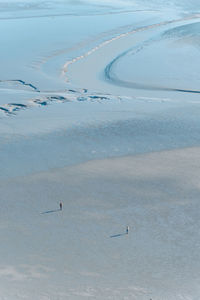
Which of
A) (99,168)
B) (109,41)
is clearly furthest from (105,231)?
(109,41)

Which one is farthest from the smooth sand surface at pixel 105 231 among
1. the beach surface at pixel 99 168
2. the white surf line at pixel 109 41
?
the white surf line at pixel 109 41

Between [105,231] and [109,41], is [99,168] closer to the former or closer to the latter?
[105,231]

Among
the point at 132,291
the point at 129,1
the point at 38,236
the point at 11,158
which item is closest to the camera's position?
the point at 132,291

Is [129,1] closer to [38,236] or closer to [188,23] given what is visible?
[188,23]

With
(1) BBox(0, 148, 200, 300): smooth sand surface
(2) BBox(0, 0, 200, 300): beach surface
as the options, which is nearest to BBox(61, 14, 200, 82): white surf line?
(2) BBox(0, 0, 200, 300): beach surface

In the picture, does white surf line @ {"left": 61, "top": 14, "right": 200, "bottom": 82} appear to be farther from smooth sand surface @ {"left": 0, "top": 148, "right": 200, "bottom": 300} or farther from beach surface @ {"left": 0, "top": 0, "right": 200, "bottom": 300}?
smooth sand surface @ {"left": 0, "top": 148, "right": 200, "bottom": 300}

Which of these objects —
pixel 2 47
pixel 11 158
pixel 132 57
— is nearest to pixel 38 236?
pixel 11 158
